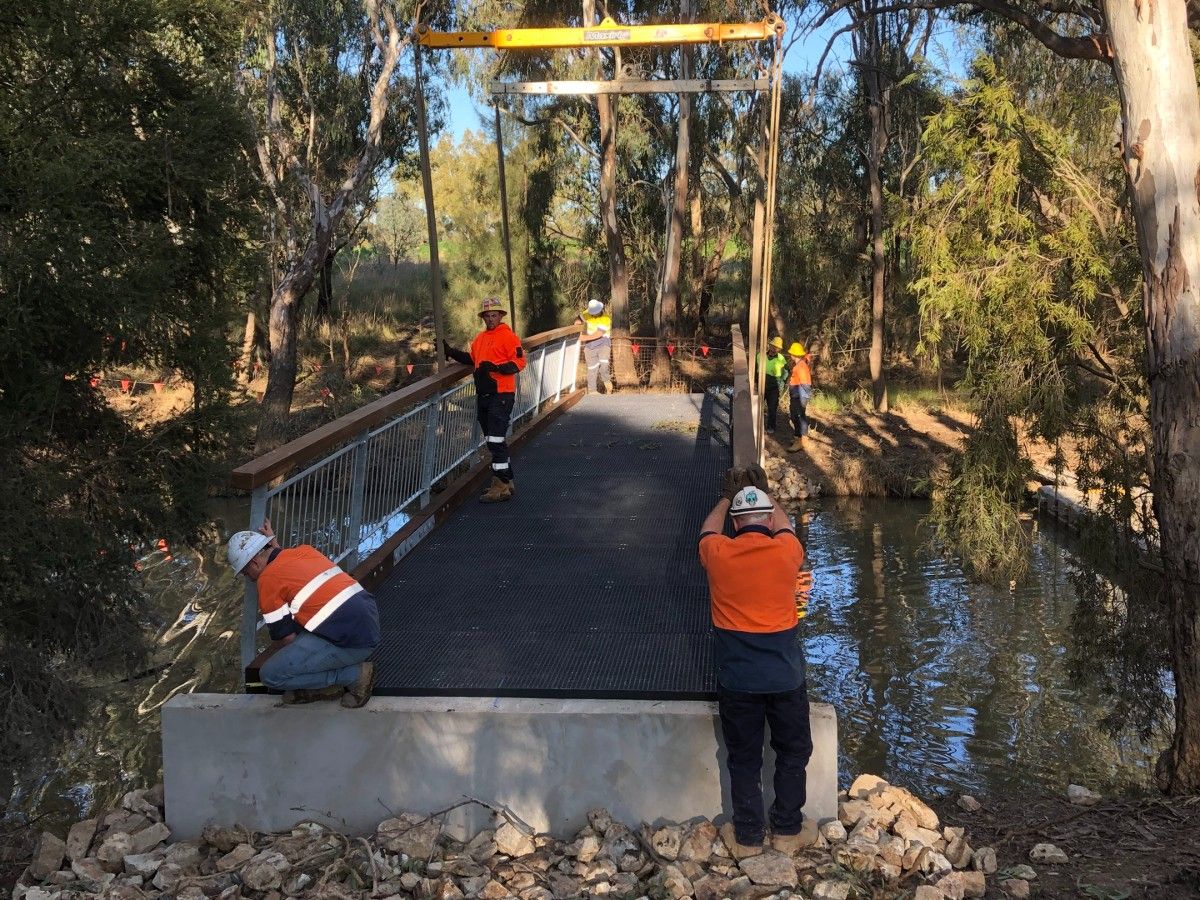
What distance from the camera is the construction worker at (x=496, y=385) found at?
9617 millimetres

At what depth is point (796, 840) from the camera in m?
5.11

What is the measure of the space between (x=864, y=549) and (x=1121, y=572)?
7.99 metres

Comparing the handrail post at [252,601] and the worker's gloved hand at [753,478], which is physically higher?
the worker's gloved hand at [753,478]

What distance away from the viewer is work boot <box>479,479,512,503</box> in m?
9.70

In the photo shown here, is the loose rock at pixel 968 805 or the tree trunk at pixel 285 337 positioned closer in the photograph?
the loose rock at pixel 968 805

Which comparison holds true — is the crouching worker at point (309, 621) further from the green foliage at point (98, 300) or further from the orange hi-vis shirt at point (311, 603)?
the green foliage at point (98, 300)

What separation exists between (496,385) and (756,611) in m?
4.99

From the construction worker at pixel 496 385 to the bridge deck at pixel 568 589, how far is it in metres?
0.25

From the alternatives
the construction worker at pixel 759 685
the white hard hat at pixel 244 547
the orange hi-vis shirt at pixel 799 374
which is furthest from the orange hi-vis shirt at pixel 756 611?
the orange hi-vis shirt at pixel 799 374

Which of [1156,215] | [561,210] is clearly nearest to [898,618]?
[1156,215]

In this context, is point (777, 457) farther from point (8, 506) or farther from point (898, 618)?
point (8, 506)

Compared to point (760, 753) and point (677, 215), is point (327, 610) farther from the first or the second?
point (677, 215)

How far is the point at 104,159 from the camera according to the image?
368 inches

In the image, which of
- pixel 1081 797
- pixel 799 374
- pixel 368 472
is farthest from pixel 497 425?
pixel 799 374
